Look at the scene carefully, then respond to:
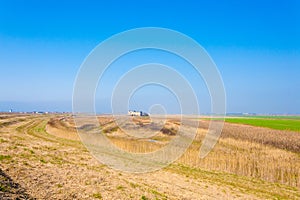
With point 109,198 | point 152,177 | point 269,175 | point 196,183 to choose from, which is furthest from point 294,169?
point 109,198

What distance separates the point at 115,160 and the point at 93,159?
165 centimetres

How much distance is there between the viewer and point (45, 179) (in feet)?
45.8

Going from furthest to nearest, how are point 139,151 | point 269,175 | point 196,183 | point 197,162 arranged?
point 139,151 → point 197,162 → point 269,175 → point 196,183

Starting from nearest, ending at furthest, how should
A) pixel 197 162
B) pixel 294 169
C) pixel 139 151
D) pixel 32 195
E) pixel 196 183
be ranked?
1. pixel 32 195
2. pixel 196 183
3. pixel 294 169
4. pixel 197 162
5. pixel 139 151

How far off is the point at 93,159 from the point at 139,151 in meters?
6.73

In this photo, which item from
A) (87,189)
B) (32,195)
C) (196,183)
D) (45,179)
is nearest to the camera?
(32,195)

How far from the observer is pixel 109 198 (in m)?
12.1

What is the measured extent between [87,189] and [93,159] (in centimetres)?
846

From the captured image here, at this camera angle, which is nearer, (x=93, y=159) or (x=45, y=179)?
(x=45, y=179)

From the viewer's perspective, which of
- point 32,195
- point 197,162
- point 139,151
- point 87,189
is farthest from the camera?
point 139,151

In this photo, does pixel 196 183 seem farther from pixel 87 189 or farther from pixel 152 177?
pixel 87 189

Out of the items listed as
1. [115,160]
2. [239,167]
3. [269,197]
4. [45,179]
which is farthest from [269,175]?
[45,179]

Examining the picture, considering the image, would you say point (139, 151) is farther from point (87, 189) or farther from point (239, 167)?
point (87, 189)

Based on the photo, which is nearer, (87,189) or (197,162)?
(87,189)
